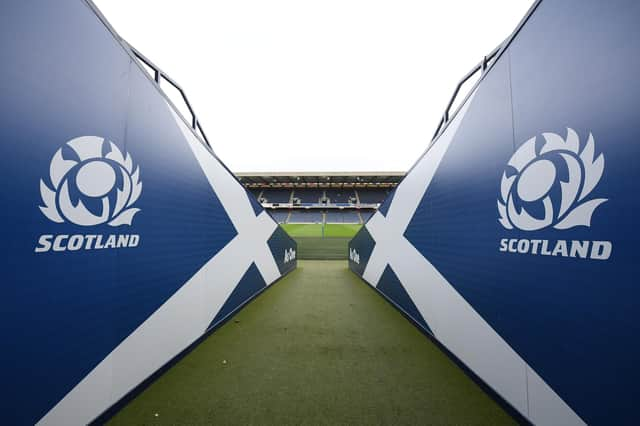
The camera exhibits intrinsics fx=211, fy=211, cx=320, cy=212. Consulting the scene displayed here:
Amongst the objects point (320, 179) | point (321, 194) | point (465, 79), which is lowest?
point (465, 79)

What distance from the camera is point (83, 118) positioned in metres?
0.97

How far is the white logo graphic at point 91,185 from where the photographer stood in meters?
0.88

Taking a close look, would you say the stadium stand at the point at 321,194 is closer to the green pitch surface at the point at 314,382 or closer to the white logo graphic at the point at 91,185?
the green pitch surface at the point at 314,382

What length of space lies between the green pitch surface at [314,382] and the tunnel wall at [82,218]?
10.7 inches

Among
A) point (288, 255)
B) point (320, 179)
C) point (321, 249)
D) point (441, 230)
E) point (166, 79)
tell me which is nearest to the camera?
point (166, 79)

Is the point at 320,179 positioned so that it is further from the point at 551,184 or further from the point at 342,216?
the point at 551,184

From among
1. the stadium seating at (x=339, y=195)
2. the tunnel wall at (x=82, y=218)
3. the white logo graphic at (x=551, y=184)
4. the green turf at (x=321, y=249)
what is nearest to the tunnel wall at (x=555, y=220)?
the white logo graphic at (x=551, y=184)

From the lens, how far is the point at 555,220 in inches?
36.2

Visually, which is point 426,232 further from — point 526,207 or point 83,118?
point 83,118

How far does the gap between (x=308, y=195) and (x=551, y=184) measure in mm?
20431

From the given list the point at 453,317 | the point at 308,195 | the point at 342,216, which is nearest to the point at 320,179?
the point at 308,195

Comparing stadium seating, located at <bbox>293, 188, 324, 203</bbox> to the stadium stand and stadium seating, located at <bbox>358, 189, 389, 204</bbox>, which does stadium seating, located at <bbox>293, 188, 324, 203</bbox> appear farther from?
stadium seating, located at <bbox>358, 189, 389, 204</bbox>

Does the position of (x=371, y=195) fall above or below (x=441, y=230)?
above

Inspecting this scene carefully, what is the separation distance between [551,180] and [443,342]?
1429 mm
